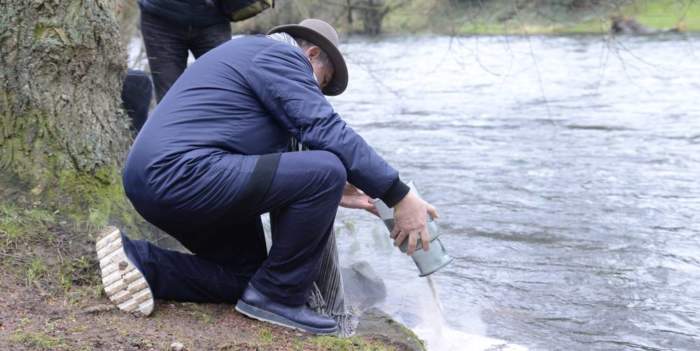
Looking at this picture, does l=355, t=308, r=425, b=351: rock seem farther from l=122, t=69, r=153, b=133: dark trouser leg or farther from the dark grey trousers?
l=122, t=69, r=153, b=133: dark trouser leg

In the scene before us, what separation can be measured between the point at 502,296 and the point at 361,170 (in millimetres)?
2354

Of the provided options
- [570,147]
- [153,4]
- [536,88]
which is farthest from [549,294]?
[536,88]

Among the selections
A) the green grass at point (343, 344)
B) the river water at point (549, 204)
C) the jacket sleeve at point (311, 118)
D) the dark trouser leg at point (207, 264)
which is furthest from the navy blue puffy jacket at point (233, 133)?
the river water at point (549, 204)

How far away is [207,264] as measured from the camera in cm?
364

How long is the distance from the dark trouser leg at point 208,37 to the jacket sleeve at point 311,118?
6.17 feet

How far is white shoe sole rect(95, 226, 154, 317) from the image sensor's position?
3.35 m

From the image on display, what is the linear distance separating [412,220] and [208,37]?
7.39ft

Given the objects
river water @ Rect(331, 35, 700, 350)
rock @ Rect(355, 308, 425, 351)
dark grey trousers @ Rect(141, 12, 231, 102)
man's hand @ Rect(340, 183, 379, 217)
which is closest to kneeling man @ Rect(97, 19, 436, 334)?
rock @ Rect(355, 308, 425, 351)

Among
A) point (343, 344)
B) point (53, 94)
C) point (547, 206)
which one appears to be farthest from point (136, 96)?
point (547, 206)

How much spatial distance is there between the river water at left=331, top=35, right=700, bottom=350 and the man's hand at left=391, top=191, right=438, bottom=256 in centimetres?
111

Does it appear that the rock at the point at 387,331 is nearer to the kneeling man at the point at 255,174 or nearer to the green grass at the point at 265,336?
the kneeling man at the point at 255,174

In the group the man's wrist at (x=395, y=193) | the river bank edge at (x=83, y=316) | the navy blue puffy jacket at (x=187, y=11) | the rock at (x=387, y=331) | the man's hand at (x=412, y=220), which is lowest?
the rock at (x=387, y=331)

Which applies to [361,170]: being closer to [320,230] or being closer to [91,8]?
[320,230]

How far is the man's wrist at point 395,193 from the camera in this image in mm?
3277
